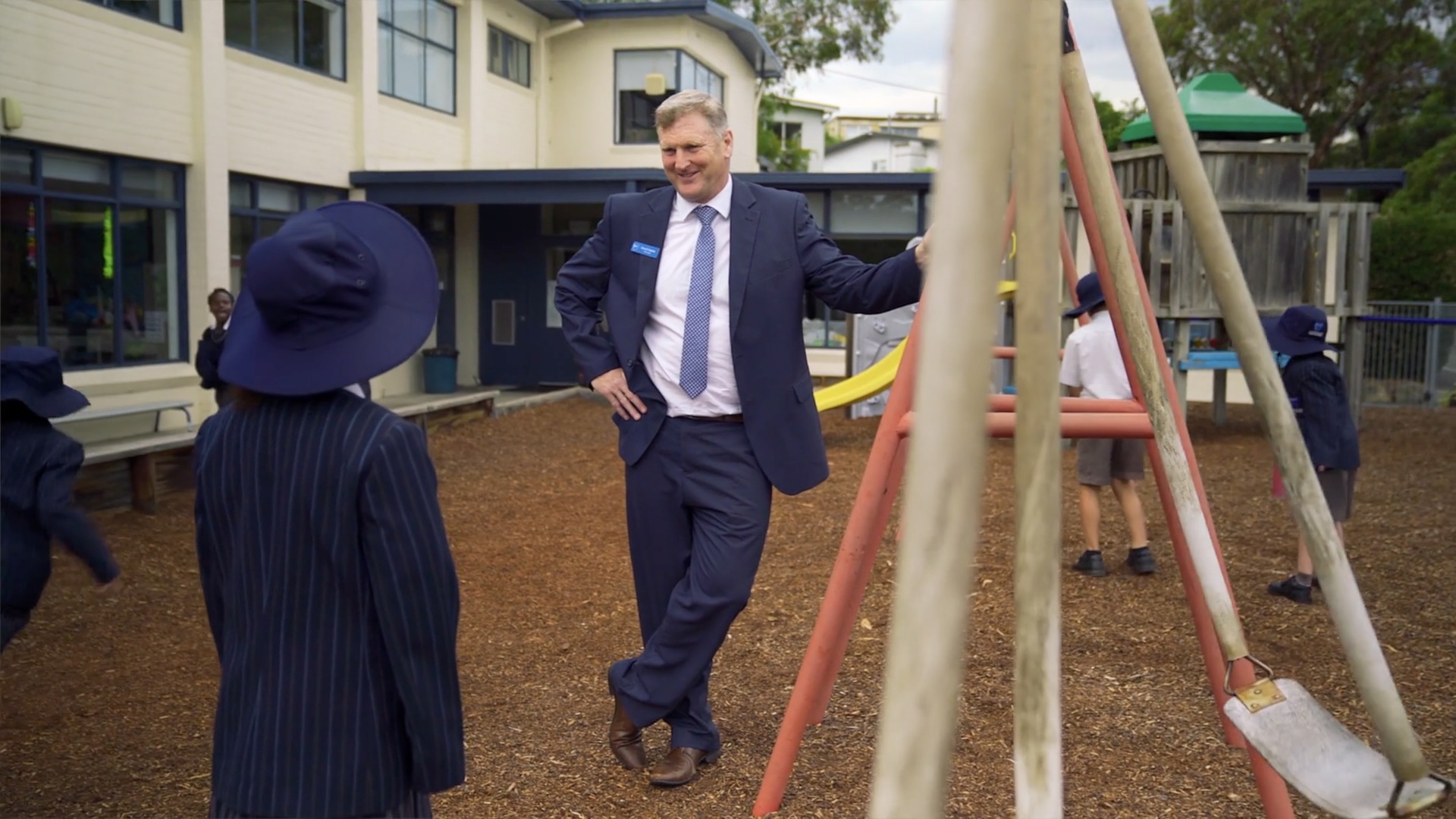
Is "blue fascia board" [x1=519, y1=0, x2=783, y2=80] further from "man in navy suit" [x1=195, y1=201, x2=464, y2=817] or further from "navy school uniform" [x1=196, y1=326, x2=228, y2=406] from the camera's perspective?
"man in navy suit" [x1=195, y1=201, x2=464, y2=817]

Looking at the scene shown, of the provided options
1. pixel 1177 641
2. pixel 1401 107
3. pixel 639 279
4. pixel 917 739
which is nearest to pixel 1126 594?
pixel 1177 641

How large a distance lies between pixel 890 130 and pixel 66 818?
173ft

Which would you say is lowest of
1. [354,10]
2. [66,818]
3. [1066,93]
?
[66,818]

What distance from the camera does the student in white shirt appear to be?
707cm

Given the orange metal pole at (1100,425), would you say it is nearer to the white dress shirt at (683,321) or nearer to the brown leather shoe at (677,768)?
the white dress shirt at (683,321)

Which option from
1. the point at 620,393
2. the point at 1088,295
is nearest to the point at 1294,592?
the point at 1088,295

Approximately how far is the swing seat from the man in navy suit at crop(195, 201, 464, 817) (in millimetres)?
1527

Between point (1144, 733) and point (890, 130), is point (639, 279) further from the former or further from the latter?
point (890, 130)

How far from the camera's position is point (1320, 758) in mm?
2441

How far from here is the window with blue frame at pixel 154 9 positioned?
11773mm

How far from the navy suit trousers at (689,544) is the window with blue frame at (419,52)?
47.4 ft

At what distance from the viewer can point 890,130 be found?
54.3m

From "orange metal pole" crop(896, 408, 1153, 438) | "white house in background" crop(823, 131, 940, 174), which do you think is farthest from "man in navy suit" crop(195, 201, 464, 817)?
"white house in background" crop(823, 131, 940, 174)

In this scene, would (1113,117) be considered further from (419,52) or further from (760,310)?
(760,310)
